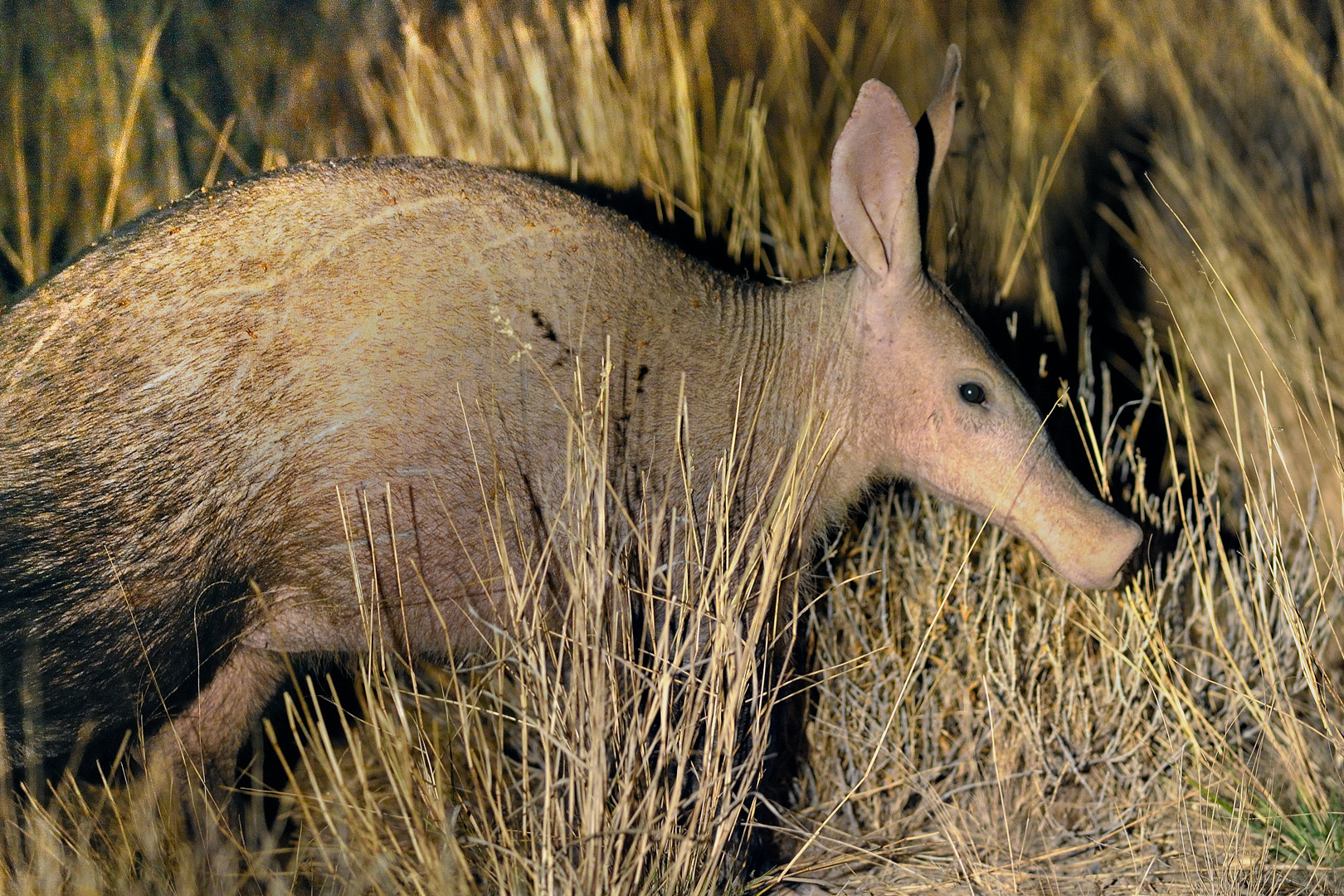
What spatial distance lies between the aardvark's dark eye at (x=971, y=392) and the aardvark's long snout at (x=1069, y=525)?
0.72ft

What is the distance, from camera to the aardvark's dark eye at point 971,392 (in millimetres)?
2855

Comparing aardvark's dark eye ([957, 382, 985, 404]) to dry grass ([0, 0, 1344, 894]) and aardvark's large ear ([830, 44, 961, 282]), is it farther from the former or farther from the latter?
dry grass ([0, 0, 1344, 894])

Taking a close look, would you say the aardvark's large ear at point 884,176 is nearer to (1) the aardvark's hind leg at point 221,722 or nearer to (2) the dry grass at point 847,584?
(2) the dry grass at point 847,584

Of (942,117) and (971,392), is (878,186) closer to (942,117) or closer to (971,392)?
(942,117)

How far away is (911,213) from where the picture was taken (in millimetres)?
2691

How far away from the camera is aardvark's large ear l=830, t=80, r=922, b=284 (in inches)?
103

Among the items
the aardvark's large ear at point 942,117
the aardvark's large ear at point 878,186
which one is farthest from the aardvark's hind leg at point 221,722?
the aardvark's large ear at point 942,117

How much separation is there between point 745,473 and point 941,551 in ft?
2.74

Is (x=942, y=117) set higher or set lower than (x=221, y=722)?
higher

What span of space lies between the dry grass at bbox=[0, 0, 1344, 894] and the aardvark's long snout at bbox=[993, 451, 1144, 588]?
1.00 ft

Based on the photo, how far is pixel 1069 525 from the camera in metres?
2.81

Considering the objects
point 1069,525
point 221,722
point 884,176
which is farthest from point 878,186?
point 221,722

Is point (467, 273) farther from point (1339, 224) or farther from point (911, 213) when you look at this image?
point (1339, 224)

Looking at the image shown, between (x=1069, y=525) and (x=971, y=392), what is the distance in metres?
0.43
